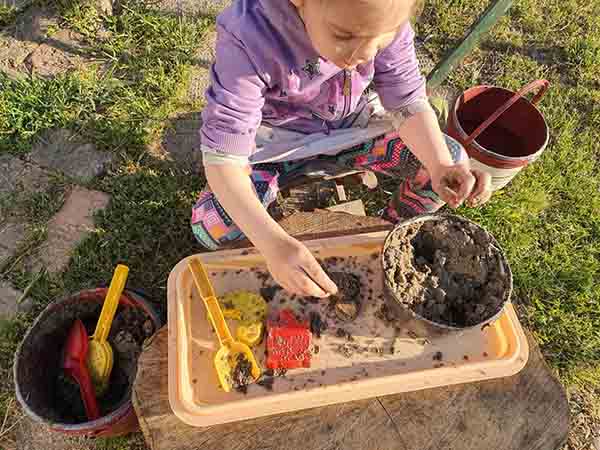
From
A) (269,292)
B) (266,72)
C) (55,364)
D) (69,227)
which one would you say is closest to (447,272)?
(269,292)

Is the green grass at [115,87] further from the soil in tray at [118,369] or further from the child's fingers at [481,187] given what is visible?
the child's fingers at [481,187]

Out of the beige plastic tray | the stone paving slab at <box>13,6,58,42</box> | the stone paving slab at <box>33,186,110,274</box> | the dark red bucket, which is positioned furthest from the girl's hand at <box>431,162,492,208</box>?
the stone paving slab at <box>13,6,58,42</box>

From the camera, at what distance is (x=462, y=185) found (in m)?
1.35

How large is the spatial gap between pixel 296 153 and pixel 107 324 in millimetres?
819

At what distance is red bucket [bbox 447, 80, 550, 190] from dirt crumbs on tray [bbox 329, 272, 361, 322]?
0.75 meters

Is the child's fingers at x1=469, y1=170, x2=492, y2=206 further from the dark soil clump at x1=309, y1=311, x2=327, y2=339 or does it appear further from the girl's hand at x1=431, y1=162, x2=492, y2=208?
the dark soil clump at x1=309, y1=311, x2=327, y2=339

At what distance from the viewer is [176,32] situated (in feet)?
8.13

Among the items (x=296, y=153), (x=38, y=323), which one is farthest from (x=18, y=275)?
(x=296, y=153)

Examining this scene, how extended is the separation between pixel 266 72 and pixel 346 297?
2.15 ft

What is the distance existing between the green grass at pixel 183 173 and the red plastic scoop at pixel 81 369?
0.27 meters

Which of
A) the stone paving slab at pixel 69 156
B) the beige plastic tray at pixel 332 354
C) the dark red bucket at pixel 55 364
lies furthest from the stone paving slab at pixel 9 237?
the beige plastic tray at pixel 332 354

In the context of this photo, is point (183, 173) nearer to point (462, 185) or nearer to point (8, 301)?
point (8, 301)

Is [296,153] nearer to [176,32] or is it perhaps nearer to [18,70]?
[176,32]

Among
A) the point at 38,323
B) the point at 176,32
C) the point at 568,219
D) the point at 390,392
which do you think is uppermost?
the point at 176,32
